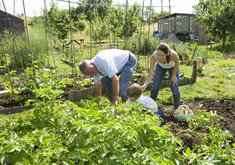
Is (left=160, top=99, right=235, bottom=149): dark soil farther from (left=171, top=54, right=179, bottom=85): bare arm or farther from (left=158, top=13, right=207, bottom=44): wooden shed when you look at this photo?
(left=158, top=13, right=207, bottom=44): wooden shed

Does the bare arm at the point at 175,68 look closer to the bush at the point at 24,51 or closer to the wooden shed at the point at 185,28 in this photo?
the bush at the point at 24,51

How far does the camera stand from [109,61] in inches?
106

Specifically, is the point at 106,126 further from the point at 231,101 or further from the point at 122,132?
the point at 231,101

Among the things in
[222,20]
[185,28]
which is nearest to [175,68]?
[222,20]

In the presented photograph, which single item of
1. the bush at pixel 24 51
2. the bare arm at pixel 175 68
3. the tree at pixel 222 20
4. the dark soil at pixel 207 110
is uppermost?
the tree at pixel 222 20

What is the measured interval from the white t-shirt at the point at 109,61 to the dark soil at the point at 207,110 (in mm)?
1173

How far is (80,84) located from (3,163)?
10.2 feet

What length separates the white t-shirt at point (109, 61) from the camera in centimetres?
266

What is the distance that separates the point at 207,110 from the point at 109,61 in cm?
203

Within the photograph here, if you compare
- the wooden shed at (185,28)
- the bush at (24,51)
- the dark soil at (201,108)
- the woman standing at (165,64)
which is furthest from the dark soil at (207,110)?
the wooden shed at (185,28)

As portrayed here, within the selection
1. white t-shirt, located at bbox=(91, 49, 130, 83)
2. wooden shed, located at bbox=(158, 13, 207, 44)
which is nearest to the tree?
wooden shed, located at bbox=(158, 13, 207, 44)

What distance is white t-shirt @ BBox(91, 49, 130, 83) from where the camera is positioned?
2662 millimetres

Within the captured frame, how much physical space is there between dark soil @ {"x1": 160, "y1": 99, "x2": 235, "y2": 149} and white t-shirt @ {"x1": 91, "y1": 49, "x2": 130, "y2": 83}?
3.85 ft

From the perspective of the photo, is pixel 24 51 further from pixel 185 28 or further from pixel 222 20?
pixel 185 28
